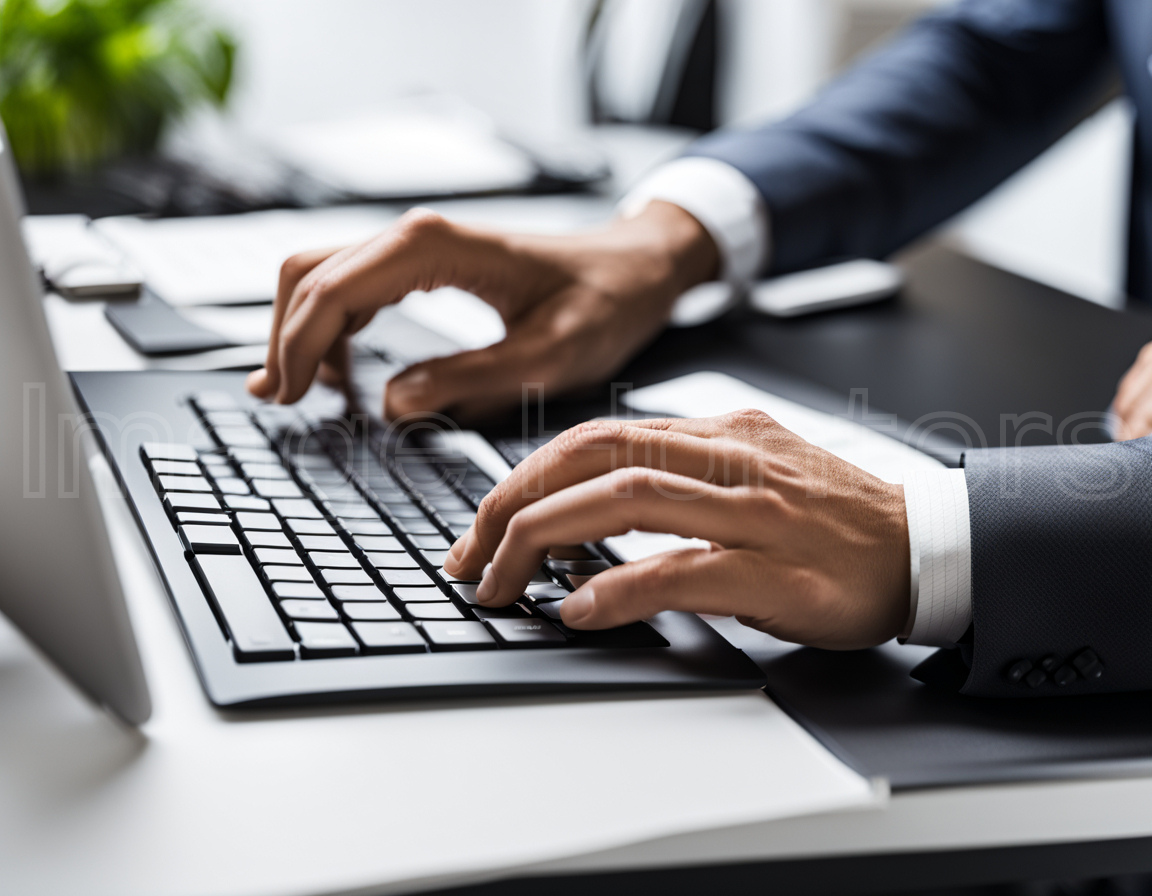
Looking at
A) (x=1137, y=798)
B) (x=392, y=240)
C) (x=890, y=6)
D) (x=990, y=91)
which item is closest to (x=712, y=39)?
(x=890, y=6)

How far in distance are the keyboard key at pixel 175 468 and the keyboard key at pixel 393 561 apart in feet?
0.39

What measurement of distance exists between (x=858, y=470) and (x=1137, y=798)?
163 millimetres

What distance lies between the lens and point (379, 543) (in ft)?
1.57

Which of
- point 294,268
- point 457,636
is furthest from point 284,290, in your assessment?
point 457,636

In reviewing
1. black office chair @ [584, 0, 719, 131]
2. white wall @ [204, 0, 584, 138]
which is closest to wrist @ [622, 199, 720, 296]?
black office chair @ [584, 0, 719, 131]

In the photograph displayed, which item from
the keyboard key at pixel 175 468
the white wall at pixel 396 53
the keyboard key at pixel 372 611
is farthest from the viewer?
the white wall at pixel 396 53

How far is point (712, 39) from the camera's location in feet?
7.32

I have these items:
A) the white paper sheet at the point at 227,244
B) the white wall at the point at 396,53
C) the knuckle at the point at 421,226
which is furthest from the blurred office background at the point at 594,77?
the knuckle at the point at 421,226

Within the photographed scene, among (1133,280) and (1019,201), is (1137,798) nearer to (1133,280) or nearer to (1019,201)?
(1133,280)

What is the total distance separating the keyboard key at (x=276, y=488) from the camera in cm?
51

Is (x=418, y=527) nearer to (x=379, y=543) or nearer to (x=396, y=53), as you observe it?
(x=379, y=543)

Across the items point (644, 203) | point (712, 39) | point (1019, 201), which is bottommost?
point (1019, 201)

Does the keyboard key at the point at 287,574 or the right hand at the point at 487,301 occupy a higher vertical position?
the right hand at the point at 487,301

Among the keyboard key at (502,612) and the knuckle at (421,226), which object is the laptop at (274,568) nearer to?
the keyboard key at (502,612)
